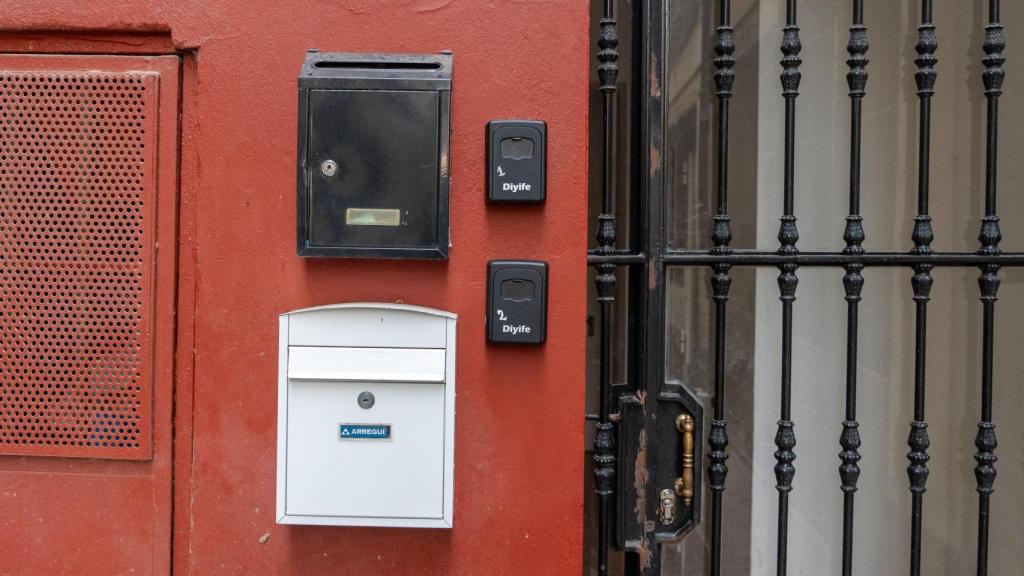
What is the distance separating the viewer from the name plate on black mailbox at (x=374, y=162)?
4.69 ft

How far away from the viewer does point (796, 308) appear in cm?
241

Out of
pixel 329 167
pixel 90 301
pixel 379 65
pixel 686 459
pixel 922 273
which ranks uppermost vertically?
pixel 379 65

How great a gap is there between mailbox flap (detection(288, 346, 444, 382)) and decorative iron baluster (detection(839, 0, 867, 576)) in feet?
3.33

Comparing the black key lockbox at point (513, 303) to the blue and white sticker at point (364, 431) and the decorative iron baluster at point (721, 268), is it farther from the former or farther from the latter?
the decorative iron baluster at point (721, 268)

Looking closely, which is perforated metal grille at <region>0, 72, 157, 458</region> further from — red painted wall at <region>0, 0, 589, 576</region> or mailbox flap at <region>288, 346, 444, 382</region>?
mailbox flap at <region>288, 346, 444, 382</region>

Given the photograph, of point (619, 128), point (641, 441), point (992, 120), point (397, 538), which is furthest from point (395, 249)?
point (992, 120)

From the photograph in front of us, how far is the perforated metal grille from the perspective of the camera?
1.54 meters

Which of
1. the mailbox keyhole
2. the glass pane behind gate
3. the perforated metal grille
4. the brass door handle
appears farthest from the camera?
the glass pane behind gate

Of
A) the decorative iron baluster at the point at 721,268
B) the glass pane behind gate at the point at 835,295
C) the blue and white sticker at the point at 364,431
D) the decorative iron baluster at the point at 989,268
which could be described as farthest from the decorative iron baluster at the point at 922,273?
the blue and white sticker at the point at 364,431

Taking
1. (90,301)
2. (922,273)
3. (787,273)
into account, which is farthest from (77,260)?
(922,273)

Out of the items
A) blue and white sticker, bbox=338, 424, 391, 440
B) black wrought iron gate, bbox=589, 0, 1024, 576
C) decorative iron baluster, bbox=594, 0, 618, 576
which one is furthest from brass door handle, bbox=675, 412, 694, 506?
blue and white sticker, bbox=338, 424, 391, 440

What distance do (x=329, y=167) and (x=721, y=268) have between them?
969 mm

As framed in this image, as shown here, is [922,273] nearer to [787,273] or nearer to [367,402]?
[787,273]

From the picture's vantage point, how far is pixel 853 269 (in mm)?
1604
